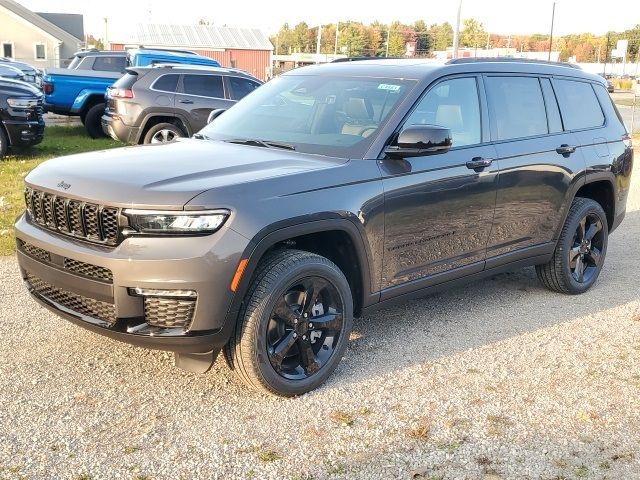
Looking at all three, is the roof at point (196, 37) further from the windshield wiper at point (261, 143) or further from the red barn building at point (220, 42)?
the windshield wiper at point (261, 143)

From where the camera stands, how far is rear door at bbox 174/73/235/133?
13.1 meters

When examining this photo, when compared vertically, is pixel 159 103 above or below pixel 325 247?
above

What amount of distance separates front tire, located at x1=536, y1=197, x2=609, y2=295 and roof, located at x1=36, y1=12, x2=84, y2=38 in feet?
204

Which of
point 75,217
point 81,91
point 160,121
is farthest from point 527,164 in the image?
point 81,91

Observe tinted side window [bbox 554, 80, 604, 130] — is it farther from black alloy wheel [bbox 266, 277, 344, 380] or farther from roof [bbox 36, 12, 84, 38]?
roof [bbox 36, 12, 84, 38]

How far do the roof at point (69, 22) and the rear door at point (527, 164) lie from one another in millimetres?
62365

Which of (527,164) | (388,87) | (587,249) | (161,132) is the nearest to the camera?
(388,87)

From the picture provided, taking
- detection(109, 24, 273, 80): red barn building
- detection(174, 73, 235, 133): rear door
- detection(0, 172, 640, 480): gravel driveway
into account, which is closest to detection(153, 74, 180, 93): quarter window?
detection(174, 73, 235, 133): rear door

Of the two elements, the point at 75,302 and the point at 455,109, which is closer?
the point at 75,302

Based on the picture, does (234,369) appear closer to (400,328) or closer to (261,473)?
(261,473)

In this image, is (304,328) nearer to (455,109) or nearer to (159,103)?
(455,109)

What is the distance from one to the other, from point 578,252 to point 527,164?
125cm

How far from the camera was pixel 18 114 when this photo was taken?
1173cm

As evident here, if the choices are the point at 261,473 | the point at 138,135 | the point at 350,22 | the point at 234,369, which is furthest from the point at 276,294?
the point at 350,22
